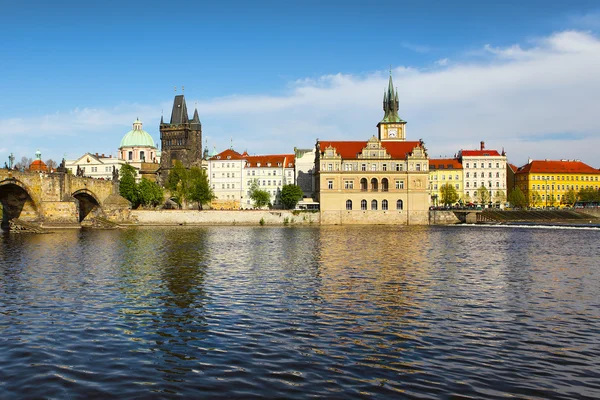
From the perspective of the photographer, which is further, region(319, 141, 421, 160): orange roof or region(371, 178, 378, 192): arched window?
region(319, 141, 421, 160): orange roof

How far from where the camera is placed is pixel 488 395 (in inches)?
409

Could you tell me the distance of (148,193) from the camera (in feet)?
314

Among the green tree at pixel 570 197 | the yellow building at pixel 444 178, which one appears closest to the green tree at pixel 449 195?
the yellow building at pixel 444 178

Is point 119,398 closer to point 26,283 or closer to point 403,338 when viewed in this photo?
point 403,338

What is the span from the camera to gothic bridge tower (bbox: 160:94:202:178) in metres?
134

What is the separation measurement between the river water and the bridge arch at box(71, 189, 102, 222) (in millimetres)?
53575

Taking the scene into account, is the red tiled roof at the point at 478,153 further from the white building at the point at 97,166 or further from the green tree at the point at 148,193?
the white building at the point at 97,166

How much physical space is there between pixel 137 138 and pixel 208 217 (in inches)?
2416

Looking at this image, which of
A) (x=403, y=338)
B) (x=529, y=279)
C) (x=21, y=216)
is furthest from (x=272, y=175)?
(x=403, y=338)

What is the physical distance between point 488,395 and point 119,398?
706cm

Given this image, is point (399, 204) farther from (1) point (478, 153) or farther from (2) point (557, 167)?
(2) point (557, 167)

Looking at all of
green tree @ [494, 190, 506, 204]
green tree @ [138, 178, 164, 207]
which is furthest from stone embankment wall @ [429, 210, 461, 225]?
green tree @ [138, 178, 164, 207]

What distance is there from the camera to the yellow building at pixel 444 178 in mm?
122375

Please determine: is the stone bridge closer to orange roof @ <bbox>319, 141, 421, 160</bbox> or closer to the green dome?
orange roof @ <bbox>319, 141, 421, 160</bbox>
